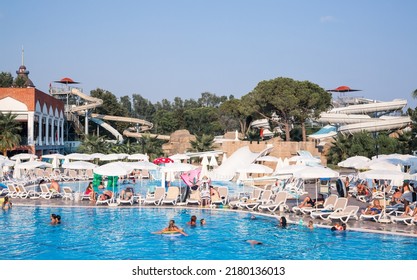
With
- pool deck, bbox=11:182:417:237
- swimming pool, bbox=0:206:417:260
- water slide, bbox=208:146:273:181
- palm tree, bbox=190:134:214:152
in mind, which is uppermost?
palm tree, bbox=190:134:214:152

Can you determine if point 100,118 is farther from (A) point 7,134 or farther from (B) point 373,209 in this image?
(B) point 373,209

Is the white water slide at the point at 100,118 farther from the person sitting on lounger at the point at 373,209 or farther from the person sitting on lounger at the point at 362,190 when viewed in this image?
the person sitting on lounger at the point at 373,209

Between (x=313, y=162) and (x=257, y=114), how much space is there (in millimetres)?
20595

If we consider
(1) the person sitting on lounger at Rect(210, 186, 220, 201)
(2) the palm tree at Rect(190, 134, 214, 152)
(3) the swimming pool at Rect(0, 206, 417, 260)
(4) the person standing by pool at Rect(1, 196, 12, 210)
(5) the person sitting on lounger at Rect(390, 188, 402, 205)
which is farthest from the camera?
(2) the palm tree at Rect(190, 134, 214, 152)

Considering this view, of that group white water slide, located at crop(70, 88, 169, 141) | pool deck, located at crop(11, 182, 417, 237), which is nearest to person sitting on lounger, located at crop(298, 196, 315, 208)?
pool deck, located at crop(11, 182, 417, 237)

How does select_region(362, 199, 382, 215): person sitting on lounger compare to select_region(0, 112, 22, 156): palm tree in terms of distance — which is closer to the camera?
select_region(362, 199, 382, 215): person sitting on lounger

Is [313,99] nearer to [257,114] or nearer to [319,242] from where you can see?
[257,114]

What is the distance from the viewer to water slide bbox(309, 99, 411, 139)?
46625mm

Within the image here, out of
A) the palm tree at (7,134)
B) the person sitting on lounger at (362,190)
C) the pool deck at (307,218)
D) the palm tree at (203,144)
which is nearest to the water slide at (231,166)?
the pool deck at (307,218)

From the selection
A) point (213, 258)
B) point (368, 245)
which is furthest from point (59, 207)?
point (368, 245)

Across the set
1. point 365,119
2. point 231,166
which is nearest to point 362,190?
point 231,166

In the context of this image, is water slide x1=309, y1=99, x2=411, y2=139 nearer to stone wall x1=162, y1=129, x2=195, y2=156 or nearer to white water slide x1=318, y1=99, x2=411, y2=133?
white water slide x1=318, y1=99, x2=411, y2=133

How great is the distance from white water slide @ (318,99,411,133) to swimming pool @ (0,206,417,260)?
100 ft

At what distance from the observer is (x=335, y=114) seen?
51.6 meters
